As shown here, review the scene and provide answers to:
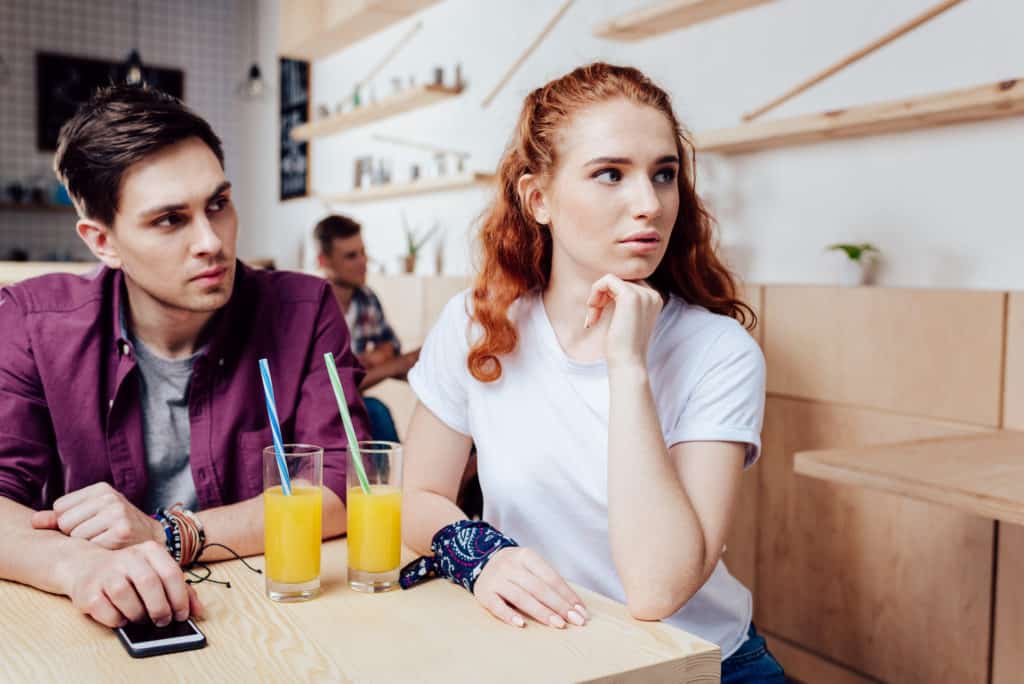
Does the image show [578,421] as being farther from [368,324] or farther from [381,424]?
[368,324]

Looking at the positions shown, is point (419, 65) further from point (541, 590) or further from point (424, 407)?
point (541, 590)

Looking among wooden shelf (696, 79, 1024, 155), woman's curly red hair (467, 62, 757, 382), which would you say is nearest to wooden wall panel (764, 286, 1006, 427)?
wooden shelf (696, 79, 1024, 155)

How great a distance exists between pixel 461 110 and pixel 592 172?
10.9 ft

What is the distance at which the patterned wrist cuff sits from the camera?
3.45ft

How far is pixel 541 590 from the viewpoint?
0.96 metres

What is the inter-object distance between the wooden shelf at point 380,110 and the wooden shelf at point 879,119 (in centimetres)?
195

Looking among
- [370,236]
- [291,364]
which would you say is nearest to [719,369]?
[291,364]

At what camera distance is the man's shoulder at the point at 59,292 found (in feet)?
4.77

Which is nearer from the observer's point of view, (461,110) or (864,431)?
(864,431)

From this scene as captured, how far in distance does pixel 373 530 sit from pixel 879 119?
6.13 ft

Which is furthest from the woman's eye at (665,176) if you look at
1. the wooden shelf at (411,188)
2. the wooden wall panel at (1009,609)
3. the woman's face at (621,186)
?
the wooden shelf at (411,188)

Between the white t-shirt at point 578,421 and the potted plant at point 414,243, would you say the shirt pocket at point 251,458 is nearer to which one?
the white t-shirt at point 578,421

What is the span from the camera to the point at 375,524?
1037 millimetres

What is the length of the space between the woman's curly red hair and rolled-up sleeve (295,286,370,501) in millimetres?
227
